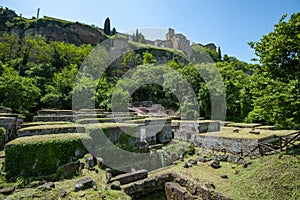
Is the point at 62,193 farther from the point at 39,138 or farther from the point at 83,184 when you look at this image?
the point at 39,138

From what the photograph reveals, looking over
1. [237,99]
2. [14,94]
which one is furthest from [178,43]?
[14,94]

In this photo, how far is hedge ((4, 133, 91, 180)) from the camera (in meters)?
7.50

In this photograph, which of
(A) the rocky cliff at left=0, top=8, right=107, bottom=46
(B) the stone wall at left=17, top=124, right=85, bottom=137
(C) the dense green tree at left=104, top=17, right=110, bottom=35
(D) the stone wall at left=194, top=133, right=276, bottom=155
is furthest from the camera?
(C) the dense green tree at left=104, top=17, right=110, bottom=35

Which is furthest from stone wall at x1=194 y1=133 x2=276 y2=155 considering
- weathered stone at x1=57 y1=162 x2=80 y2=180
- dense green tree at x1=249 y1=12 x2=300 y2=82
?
weathered stone at x1=57 y1=162 x2=80 y2=180

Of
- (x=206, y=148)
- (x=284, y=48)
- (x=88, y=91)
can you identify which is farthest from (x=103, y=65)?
(x=284, y=48)

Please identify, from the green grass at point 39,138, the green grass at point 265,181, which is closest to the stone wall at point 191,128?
the green grass at point 265,181

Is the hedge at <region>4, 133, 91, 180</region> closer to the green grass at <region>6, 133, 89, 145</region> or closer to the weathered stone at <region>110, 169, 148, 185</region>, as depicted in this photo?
the green grass at <region>6, 133, 89, 145</region>

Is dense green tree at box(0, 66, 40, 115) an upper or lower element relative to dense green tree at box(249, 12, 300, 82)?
lower

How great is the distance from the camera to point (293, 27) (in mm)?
8484

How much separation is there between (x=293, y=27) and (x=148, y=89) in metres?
28.9

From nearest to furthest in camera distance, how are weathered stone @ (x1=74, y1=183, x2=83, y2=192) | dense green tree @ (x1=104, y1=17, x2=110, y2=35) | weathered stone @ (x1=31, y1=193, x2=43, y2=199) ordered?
weathered stone @ (x1=31, y1=193, x2=43, y2=199), weathered stone @ (x1=74, y1=183, x2=83, y2=192), dense green tree @ (x1=104, y1=17, x2=110, y2=35)

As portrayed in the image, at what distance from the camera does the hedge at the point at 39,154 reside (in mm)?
7496

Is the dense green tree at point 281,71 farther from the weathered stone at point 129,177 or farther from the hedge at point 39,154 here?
the hedge at point 39,154

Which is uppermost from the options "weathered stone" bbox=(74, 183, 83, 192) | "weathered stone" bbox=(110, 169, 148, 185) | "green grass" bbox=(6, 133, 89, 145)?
"green grass" bbox=(6, 133, 89, 145)
